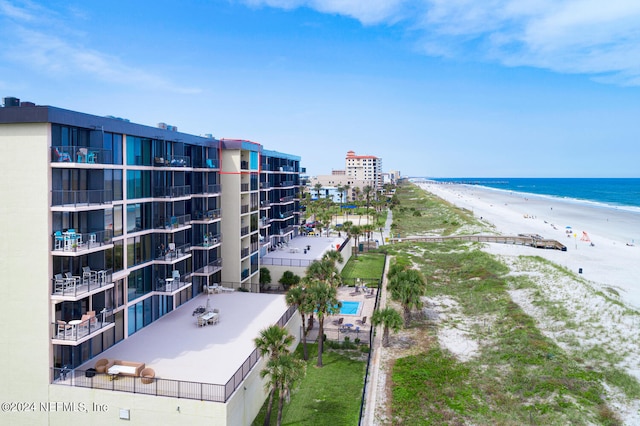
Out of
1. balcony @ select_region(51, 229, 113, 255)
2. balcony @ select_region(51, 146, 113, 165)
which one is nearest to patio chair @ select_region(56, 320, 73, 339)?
balcony @ select_region(51, 229, 113, 255)

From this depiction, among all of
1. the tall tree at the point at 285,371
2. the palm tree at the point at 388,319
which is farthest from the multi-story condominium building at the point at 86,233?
the palm tree at the point at 388,319

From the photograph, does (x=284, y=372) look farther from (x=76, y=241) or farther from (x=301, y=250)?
(x=301, y=250)

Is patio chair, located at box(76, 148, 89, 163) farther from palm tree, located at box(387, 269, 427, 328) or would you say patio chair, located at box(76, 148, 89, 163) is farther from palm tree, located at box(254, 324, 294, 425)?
palm tree, located at box(387, 269, 427, 328)

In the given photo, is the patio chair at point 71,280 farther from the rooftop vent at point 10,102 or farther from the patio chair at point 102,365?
the rooftop vent at point 10,102

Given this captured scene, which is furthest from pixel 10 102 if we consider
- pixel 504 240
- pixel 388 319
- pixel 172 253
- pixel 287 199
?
pixel 504 240

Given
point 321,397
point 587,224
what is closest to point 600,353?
point 321,397
